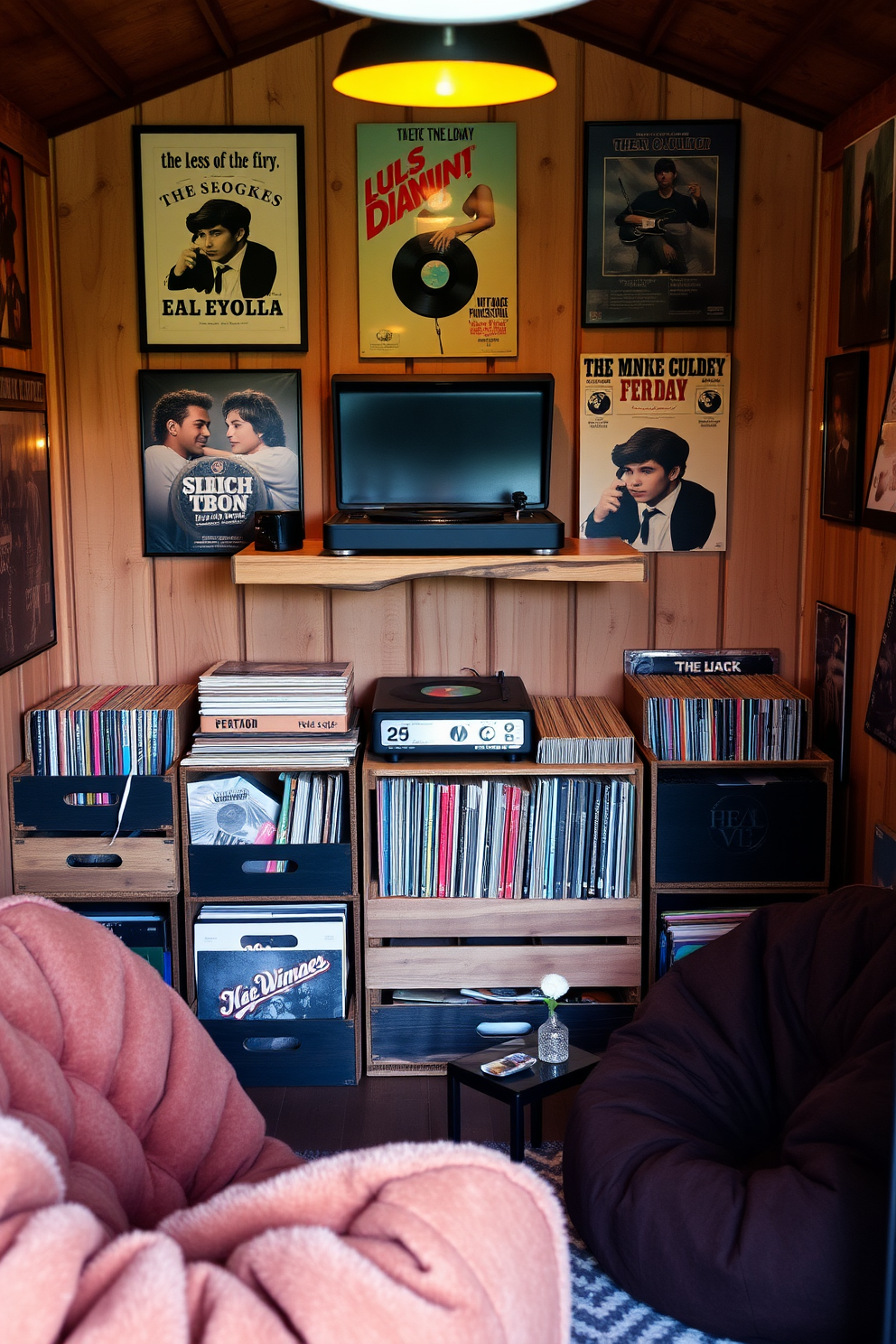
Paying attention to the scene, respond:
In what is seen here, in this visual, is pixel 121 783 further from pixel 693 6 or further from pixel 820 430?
pixel 693 6

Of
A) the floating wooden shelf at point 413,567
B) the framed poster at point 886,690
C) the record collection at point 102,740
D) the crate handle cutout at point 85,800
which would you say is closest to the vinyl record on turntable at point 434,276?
the floating wooden shelf at point 413,567

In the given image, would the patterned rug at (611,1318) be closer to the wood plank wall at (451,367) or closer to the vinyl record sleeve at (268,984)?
the vinyl record sleeve at (268,984)

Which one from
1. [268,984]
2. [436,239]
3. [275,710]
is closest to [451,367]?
[436,239]

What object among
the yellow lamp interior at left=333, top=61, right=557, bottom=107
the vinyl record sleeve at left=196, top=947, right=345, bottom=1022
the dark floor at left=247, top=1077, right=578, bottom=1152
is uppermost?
the yellow lamp interior at left=333, top=61, right=557, bottom=107

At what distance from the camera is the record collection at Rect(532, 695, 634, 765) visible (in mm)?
2838

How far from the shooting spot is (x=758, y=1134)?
227cm

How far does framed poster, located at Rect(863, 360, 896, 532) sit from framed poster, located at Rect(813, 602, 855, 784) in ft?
0.95

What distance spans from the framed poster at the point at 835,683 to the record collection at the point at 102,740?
1.55 meters

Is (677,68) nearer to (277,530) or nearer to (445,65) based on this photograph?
(277,530)

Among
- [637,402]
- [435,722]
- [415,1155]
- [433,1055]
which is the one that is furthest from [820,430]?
[415,1155]

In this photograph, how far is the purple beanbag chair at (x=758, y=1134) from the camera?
71.8 inches

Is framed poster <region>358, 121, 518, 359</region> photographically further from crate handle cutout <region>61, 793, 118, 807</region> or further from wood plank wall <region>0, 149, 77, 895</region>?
crate handle cutout <region>61, 793, 118, 807</region>

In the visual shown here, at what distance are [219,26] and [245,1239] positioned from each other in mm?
2501

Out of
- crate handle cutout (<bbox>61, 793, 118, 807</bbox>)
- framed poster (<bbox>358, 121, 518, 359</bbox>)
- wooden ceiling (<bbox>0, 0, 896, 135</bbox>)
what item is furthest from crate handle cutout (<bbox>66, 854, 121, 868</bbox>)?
wooden ceiling (<bbox>0, 0, 896, 135</bbox>)
